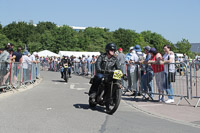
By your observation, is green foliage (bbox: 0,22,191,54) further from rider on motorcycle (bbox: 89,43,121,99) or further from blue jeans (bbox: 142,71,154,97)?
rider on motorcycle (bbox: 89,43,121,99)

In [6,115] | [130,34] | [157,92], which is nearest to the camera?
[6,115]

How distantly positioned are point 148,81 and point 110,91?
3.23 m

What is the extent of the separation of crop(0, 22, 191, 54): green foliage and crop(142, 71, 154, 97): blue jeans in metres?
73.4

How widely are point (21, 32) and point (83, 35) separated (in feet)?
104

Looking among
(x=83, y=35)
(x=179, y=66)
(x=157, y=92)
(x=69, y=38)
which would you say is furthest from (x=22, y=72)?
(x=83, y=35)

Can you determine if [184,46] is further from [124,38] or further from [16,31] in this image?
[16,31]

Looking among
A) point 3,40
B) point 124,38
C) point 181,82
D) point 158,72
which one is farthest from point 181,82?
point 124,38

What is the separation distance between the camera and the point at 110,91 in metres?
7.59

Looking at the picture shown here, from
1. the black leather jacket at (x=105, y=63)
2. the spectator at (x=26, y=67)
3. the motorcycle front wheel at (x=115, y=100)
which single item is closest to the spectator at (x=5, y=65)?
the spectator at (x=26, y=67)

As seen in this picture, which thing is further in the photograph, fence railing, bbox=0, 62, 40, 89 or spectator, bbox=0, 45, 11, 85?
spectator, bbox=0, 45, 11, 85

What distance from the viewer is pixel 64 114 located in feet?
23.7

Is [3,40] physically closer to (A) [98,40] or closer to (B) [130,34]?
(A) [98,40]

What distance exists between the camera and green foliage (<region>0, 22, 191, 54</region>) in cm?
8450

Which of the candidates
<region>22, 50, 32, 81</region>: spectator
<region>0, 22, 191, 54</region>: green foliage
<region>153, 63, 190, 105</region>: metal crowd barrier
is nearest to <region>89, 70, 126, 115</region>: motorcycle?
<region>153, 63, 190, 105</region>: metal crowd barrier
